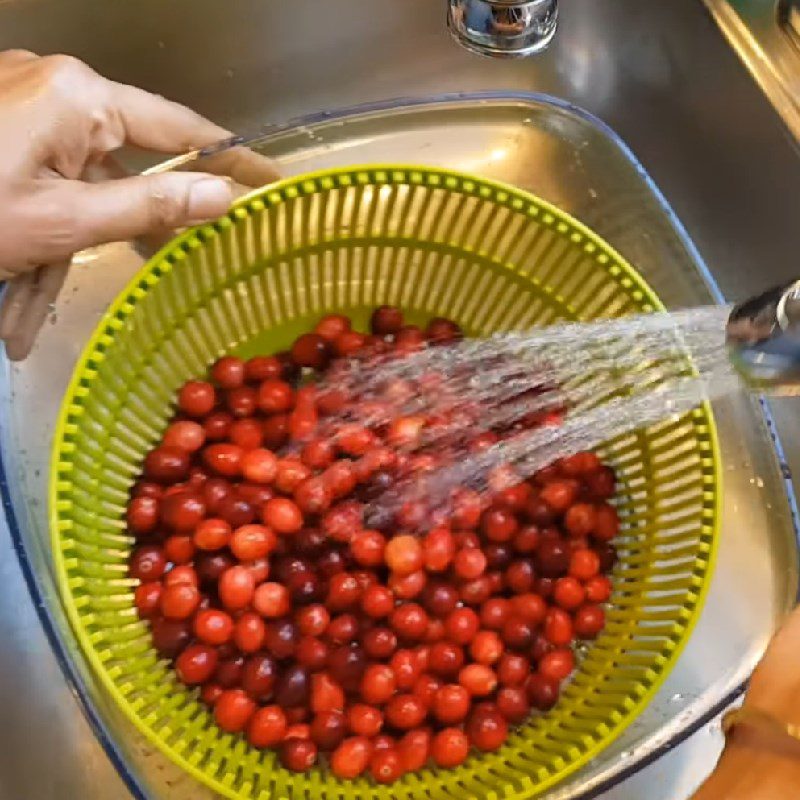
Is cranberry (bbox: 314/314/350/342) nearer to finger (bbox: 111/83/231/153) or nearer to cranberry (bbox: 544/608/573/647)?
finger (bbox: 111/83/231/153)

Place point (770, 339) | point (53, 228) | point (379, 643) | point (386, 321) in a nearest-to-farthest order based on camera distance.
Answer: point (770, 339) < point (53, 228) < point (379, 643) < point (386, 321)

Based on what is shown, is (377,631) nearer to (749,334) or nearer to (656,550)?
(656,550)

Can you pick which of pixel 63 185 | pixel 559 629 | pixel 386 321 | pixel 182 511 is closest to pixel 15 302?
pixel 63 185

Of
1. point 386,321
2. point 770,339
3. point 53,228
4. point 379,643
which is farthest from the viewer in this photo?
point 386,321

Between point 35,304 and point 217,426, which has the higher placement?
point 35,304

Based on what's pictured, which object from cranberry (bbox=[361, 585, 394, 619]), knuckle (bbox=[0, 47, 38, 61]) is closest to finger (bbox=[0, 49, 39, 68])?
knuckle (bbox=[0, 47, 38, 61])

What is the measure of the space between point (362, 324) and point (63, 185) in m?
0.35

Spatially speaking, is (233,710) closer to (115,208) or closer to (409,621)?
(409,621)

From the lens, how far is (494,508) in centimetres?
86

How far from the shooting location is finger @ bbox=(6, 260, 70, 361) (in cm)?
77

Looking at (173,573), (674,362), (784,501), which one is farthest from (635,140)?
(173,573)

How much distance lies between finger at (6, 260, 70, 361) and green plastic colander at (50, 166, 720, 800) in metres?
0.06

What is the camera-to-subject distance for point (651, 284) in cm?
89

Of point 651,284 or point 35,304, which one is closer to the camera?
point 35,304
